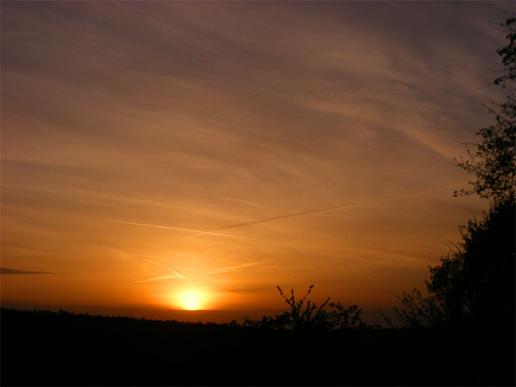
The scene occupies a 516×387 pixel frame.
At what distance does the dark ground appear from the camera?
585 inches

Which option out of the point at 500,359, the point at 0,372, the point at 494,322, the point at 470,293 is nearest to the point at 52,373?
the point at 0,372

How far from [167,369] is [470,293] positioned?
802 inches

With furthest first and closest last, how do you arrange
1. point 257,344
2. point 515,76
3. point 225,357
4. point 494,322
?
point 515,76, point 494,322, point 257,344, point 225,357

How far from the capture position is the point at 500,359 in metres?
17.4

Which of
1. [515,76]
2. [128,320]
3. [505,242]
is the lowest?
[128,320]

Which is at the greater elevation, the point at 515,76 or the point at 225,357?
the point at 515,76

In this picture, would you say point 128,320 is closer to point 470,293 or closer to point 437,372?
point 437,372

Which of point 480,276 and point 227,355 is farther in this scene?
point 480,276

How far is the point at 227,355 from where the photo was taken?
670 inches

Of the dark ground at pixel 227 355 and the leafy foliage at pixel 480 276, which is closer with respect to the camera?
the dark ground at pixel 227 355

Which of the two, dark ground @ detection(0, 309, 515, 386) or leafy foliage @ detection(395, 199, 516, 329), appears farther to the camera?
leafy foliage @ detection(395, 199, 516, 329)

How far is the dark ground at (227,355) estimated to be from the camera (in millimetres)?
14859

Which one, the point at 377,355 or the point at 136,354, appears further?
the point at 377,355

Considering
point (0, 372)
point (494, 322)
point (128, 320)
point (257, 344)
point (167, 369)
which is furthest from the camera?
point (494, 322)
